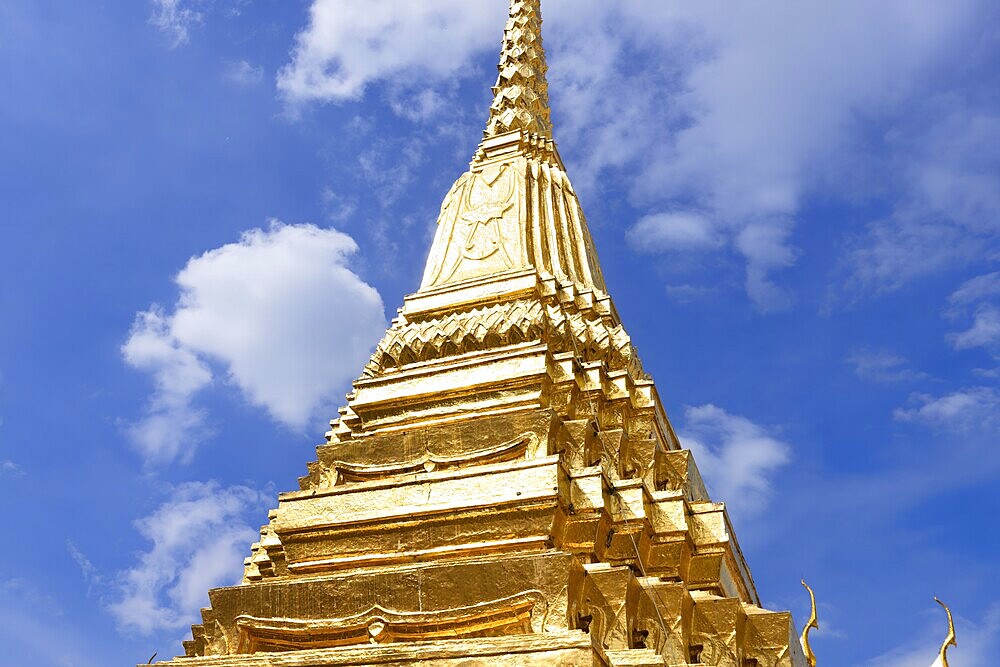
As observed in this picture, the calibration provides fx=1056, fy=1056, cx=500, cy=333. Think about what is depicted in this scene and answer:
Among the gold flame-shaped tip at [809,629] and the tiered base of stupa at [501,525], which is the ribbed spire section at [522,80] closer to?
the tiered base of stupa at [501,525]

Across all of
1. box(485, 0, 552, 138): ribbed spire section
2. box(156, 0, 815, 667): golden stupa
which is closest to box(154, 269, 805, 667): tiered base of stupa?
box(156, 0, 815, 667): golden stupa

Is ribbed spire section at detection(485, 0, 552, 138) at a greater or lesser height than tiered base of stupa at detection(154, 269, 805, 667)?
greater

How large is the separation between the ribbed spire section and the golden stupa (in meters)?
2.72

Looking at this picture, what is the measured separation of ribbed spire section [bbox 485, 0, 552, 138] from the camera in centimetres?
1831

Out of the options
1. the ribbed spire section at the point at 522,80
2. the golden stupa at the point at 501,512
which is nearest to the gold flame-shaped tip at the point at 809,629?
the golden stupa at the point at 501,512

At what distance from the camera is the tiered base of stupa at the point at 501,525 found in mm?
9312

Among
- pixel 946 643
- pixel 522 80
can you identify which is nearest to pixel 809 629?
pixel 946 643

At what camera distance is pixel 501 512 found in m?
10.5

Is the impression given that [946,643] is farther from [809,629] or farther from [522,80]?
[522,80]

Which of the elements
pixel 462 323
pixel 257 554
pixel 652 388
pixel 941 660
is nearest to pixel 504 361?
pixel 462 323

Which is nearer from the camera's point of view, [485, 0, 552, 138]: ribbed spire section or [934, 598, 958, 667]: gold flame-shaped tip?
[934, 598, 958, 667]: gold flame-shaped tip

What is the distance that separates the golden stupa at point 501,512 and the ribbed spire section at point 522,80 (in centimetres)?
272

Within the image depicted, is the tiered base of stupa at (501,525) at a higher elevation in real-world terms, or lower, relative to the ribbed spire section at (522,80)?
lower

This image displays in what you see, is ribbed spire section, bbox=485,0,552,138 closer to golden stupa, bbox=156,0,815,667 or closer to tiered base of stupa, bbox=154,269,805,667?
golden stupa, bbox=156,0,815,667
